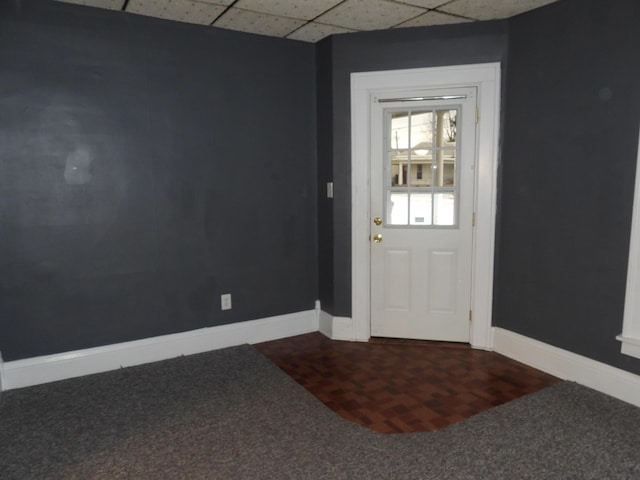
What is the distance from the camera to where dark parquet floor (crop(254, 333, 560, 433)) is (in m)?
2.61

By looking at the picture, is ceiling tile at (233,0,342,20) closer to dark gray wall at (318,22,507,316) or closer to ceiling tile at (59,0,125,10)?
dark gray wall at (318,22,507,316)

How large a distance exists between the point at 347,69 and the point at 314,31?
0.37 metres

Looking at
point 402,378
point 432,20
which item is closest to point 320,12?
point 432,20

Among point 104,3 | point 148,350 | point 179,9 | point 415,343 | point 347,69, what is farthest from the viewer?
point 415,343

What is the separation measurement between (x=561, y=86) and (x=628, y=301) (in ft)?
4.56

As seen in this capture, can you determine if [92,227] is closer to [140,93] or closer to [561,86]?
[140,93]

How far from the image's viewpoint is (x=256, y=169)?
3.65 m

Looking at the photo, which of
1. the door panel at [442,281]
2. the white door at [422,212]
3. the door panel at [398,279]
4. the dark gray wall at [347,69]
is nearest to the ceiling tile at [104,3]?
the dark gray wall at [347,69]

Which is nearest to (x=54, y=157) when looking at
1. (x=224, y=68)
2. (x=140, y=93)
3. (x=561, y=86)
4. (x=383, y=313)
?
(x=140, y=93)

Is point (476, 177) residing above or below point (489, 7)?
below

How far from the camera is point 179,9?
2996 millimetres

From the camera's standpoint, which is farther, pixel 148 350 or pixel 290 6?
pixel 148 350

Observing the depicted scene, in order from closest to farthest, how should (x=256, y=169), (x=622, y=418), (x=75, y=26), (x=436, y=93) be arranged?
(x=622, y=418) → (x=75, y=26) → (x=436, y=93) → (x=256, y=169)

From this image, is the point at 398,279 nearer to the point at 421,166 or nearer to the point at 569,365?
the point at 421,166
